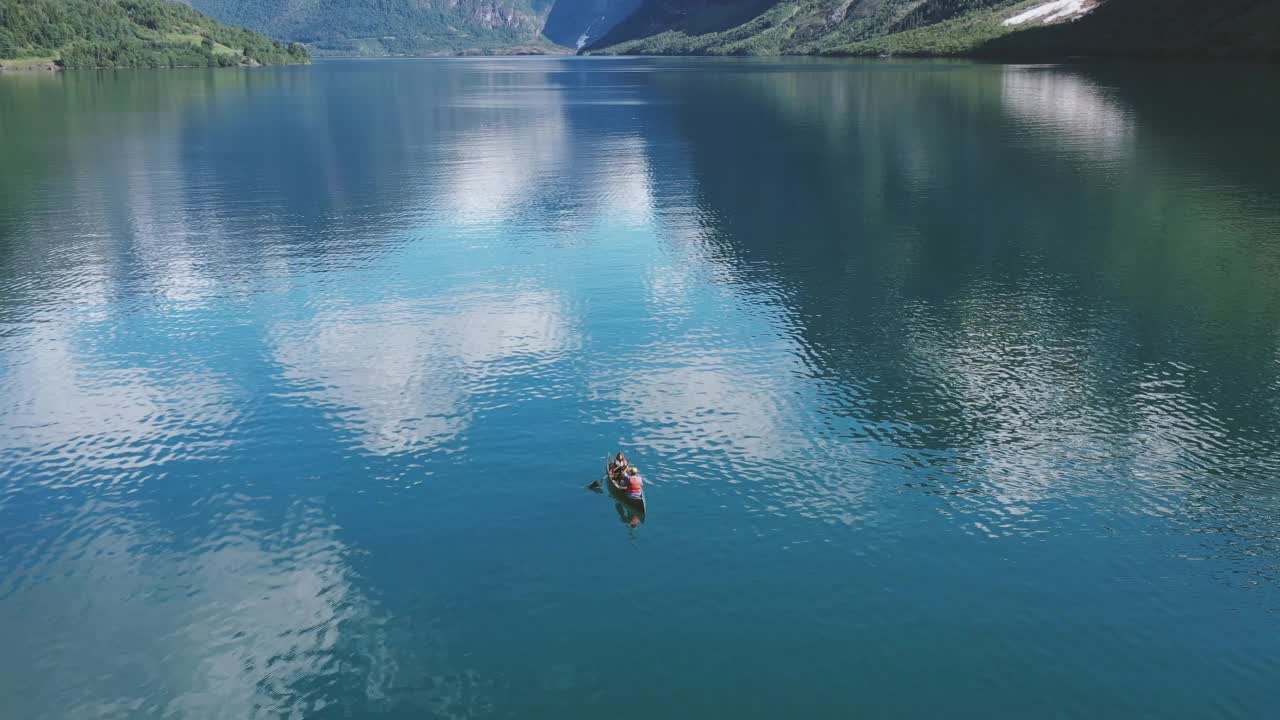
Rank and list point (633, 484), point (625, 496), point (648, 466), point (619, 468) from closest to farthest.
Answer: point (633, 484), point (625, 496), point (619, 468), point (648, 466)

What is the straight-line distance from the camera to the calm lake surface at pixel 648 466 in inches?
1389

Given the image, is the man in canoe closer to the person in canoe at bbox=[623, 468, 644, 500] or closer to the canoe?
the person in canoe at bbox=[623, 468, 644, 500]

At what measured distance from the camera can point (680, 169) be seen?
147 meters

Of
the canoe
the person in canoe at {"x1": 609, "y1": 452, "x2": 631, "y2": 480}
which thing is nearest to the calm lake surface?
the canoe

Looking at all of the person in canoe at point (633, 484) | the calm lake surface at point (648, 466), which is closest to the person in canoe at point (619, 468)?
the person in canoe at point (633, 484)

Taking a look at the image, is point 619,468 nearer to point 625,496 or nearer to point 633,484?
point 625,496

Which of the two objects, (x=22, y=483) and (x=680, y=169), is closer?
(x=22, y=483)

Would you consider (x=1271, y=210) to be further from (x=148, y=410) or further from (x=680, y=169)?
(x=148, y=410)

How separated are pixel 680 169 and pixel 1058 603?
11514 cm

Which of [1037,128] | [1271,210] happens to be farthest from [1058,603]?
[1037,128]

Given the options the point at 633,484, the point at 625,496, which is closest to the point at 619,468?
the point at 625,496

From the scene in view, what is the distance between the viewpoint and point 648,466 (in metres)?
50.8

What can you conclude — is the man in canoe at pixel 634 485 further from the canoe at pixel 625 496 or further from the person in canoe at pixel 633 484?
the canoe at pixel 625 496

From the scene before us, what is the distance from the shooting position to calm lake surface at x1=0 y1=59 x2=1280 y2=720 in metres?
35.3
